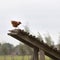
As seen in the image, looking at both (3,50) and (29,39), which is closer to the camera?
(29,39)

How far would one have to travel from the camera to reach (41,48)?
12172 millimetres

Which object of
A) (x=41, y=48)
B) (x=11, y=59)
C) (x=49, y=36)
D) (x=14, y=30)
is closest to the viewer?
(x=14, y=30)

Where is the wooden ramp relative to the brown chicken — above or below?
below

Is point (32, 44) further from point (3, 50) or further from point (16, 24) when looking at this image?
point (3, 50)

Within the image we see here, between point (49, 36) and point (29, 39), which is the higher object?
point (49, 36)

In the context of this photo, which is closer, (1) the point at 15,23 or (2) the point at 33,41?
(1) the point at 15,23

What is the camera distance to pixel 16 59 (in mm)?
45250

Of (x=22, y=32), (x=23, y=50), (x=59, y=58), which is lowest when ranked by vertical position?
(x=59, y=58)

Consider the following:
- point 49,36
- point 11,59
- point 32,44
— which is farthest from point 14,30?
point 49,36

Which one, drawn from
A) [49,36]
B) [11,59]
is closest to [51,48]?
[11,59]

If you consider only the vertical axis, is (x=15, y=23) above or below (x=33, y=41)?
above

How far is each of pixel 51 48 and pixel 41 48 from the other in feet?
1.49

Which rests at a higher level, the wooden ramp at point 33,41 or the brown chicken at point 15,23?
the brown chicken at point 15,23

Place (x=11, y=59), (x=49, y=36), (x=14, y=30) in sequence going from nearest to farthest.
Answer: (x=14, y=30) → (x=11, y=59) → (x=49, y=36)
